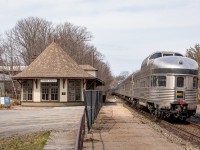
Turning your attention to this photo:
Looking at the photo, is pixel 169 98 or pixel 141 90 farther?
pixel 141 90

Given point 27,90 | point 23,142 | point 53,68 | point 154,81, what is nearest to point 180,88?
point 154,81

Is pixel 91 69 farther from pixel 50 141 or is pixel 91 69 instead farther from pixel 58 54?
pixel 50 141

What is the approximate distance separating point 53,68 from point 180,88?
20.0 meters

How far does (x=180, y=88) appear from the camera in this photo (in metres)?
21.4

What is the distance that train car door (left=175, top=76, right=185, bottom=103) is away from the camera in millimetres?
21312

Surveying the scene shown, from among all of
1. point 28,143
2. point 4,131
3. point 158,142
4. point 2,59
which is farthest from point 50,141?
point 2,59

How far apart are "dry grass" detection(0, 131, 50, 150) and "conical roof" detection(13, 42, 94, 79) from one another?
A: 22.1m

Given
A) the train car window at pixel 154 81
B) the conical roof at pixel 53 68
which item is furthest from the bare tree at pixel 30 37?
the train car window at pixel 154 81

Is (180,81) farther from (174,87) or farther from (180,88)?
(174,87)

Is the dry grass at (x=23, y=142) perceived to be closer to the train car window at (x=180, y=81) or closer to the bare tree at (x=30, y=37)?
Answer: the train car window at (x=180, y=81)

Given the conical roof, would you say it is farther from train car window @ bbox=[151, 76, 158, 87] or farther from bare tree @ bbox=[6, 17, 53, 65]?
bare tree @ bbox=[6, 17, 53, 65]

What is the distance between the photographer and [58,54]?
1657 inches

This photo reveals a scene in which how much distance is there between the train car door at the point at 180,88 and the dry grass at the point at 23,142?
8265 mm

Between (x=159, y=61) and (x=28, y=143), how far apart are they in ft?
Answer: 34.2
